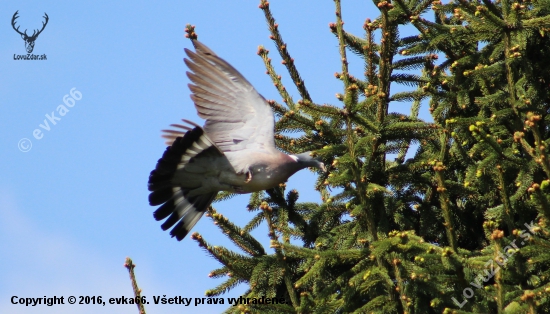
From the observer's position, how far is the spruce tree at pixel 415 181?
171 inches

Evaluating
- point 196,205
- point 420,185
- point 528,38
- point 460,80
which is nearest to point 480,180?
point 420,185

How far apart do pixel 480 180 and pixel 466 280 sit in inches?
45.7

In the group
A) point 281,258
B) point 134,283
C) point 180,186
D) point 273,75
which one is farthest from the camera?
point 273,75

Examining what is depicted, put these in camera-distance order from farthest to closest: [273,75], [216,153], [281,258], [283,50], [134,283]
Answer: [273,75]
[283,50]
[216,153]
[281,258]
[134,283]

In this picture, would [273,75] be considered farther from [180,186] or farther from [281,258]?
[281,258]

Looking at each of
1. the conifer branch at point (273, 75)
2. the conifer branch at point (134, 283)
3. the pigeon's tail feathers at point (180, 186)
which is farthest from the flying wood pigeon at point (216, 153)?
the conifer branch at point (134, 283)

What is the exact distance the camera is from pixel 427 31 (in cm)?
567

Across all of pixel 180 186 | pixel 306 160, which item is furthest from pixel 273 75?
pixel 180 186

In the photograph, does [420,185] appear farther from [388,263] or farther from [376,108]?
[388,263]

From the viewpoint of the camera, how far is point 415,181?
18.0 ft

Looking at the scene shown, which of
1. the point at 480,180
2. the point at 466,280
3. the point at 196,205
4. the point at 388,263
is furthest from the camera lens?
the point at 196,205

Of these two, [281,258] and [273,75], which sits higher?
[273,75]

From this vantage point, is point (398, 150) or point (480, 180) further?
point (398, 150)

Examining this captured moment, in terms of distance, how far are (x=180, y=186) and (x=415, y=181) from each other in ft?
5.35
